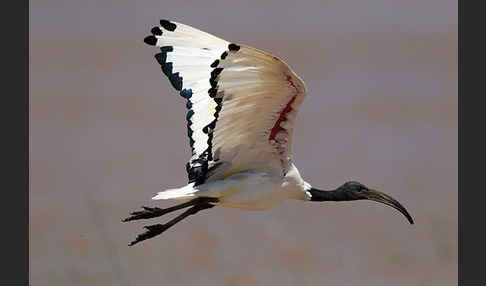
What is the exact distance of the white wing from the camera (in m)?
7.36

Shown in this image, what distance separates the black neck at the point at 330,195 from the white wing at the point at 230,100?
41 cm

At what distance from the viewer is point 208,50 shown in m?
8.72

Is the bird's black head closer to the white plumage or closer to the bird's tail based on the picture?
the white plumage

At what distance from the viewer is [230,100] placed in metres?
7.54

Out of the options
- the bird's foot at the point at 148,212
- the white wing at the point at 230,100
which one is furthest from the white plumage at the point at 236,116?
the bird's foot at the point at 148,212

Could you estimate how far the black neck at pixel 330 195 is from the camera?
8.66m

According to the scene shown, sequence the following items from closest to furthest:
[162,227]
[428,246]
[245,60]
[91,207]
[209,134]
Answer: [245,60]
[209,134]
[162,227]
[91,207]
[428,246]

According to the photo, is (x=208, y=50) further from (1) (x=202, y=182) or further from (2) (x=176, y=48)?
(1) (x=202, y=182)

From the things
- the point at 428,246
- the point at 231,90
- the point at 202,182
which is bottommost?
the point at 428,246

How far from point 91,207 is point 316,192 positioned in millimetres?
6911

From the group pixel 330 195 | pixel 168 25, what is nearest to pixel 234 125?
pixel 168 25

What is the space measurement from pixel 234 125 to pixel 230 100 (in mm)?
319

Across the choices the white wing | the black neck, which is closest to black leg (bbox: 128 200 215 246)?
the white wing

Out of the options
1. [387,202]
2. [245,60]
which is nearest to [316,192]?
[387,202]
